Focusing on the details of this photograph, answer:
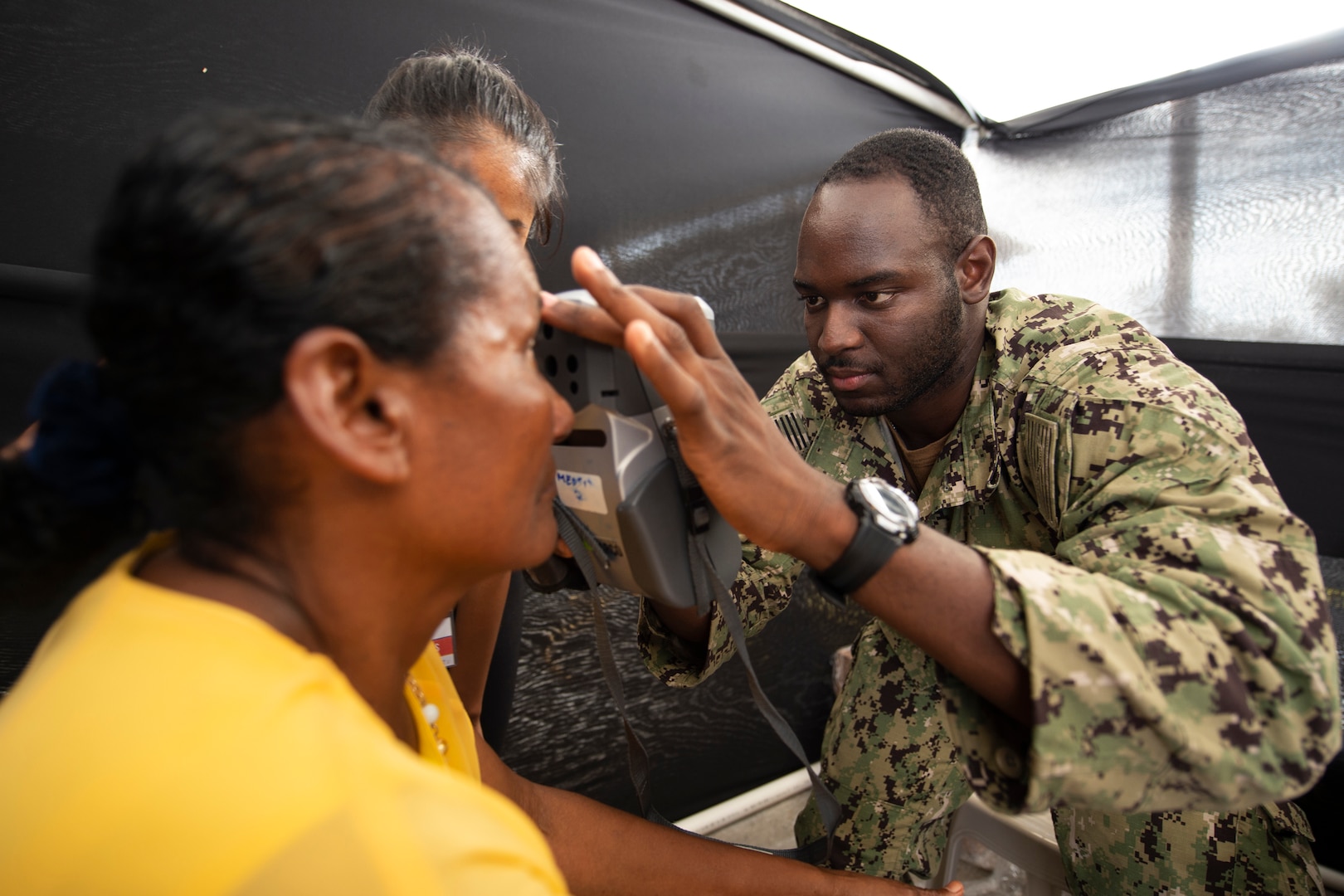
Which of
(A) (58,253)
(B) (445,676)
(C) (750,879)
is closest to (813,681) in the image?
(C) (750,879)

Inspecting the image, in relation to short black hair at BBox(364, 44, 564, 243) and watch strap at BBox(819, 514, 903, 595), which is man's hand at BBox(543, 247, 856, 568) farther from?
short black hair at BBox(364, 44, 564, 243)

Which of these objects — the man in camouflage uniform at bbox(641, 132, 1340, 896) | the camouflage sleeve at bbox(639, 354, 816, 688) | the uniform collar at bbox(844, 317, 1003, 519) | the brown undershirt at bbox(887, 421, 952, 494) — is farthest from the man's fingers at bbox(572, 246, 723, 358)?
the brown undershirt at bbox(887, 421, 952, 494)

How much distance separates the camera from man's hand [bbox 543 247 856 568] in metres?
0.75

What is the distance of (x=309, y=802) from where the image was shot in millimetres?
445

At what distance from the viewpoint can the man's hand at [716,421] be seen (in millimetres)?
746

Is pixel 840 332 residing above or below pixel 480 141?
below

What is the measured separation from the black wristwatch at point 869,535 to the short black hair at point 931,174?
2.51 ft

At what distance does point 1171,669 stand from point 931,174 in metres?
1.01

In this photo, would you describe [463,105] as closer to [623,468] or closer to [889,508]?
[623,468]

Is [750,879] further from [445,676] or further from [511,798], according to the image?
[445,676]

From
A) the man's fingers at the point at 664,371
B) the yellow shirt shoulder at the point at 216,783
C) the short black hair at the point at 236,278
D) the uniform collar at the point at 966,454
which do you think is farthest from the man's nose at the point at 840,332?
the yellow shirt shoulder at the point at 216,783

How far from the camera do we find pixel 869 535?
0.84 metres

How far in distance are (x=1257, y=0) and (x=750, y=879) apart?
244cm

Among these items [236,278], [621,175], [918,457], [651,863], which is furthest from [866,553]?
[621,175]
